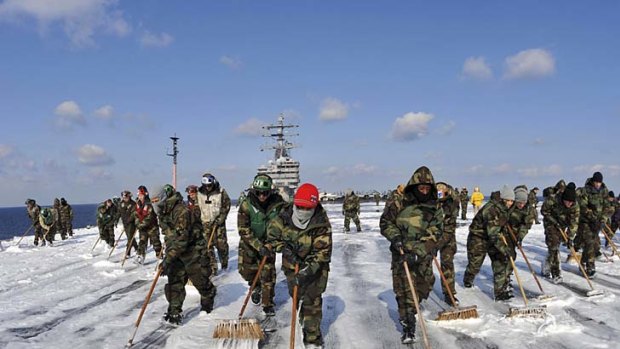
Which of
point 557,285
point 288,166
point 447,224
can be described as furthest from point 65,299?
point 288,166

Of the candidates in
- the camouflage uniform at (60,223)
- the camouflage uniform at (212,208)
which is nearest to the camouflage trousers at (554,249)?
the camouflage uniform at (212,208)

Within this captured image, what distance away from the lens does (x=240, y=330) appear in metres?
5.36

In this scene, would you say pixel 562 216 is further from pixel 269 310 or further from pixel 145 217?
pixel 145 217

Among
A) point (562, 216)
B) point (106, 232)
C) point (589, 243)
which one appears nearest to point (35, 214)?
point (106, 232)

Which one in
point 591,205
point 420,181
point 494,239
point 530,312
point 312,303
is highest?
point 420,181

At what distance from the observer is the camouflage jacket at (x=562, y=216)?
9352 millimetres

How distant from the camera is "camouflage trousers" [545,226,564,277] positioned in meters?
9.12

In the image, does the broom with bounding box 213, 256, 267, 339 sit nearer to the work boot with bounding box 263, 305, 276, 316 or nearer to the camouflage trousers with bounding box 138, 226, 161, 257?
the work boot with bounding box 263, 305, 276, 316

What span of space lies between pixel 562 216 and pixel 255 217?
22.8ft

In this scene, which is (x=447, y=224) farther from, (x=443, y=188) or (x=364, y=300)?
(x=364, y=300)

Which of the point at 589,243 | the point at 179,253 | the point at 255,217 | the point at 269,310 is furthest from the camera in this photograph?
the point at 589,243

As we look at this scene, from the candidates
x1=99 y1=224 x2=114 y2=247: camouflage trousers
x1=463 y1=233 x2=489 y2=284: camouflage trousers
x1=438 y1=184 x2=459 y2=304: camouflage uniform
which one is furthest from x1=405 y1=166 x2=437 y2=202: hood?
x1=99 y1=224 x2=114 y2=247: camouflage trousers

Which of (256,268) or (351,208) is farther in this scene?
(351,208)

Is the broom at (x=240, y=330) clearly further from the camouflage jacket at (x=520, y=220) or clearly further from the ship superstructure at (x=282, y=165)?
the ship superstructure at (x=282, y=165)
